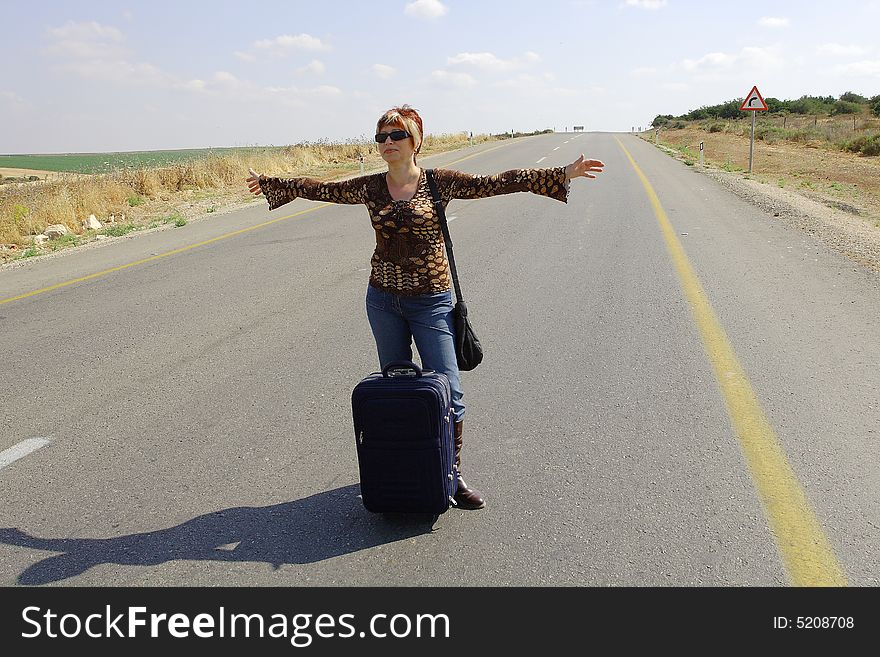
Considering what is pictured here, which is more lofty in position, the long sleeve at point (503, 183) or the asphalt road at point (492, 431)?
the long sleeve at point (503, 183)

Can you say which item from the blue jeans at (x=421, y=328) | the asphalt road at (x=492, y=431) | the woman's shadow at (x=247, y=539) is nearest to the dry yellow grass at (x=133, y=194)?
the asphalt road at (x=492, y=431)

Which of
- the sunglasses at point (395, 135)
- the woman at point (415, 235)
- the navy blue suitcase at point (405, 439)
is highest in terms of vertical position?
the sunglasses at point (395, 135)

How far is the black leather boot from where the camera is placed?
156 inches

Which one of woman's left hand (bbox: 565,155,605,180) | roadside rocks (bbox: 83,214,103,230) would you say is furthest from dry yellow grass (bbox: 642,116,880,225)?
roadside rocks (bbox: 83,214,103,230)

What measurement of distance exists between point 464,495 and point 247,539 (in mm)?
1040

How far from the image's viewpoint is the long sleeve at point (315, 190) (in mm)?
4004

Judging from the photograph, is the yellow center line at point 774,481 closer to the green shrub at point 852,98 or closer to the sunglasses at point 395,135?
the sunglasses at point 395,135

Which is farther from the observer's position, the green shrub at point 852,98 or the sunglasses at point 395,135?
the green shrub at point 852,98

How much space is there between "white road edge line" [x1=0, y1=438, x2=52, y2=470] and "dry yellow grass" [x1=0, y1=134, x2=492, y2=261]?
982cm

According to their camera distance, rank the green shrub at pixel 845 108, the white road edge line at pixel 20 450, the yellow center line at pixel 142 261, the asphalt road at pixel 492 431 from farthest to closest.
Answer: the green shrub at pixel 845 108 < the yellow center line at pixel 142 261 < the white road edge line at pixel 20 450 < the asphalt road at pixel 492 431

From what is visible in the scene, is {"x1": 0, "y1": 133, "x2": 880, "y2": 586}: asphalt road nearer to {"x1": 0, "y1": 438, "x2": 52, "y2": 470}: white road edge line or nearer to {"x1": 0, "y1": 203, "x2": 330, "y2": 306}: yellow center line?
{"x1": 0, "y1": 438, "x2": 52, "y2": 470}: white road edge line

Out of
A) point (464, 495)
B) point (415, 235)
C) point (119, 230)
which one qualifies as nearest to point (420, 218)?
point (415, 235)

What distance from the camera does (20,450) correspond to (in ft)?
16.0
